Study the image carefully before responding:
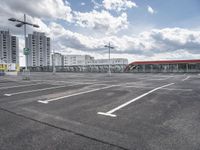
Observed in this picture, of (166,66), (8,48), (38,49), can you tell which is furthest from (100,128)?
(38,49)

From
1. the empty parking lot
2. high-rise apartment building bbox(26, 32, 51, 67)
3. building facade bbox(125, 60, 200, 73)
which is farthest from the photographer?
high-rise apartment building bbox(26, 32, 51, 67)

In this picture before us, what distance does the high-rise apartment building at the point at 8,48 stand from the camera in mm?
74750

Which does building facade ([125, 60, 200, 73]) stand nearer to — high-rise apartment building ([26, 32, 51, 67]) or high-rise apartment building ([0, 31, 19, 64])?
high-rise apartment building ([26, 32, 51, 67])

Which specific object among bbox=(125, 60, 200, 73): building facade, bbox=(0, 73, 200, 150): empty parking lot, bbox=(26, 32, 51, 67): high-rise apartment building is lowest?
bbox=(0, 73, 200, 150): empty parking lot

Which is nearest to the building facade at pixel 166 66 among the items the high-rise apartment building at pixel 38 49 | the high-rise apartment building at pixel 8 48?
the high-rise apartment building at pixel 38 49

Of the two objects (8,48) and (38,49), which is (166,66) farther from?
(8,48)

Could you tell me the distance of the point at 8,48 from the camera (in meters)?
75.4

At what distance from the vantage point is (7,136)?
3090 mm

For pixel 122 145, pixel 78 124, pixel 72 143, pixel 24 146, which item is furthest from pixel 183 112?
pixel 24 146

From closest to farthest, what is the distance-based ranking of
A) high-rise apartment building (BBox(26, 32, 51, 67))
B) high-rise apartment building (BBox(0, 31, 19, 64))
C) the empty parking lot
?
1. the empty parking lot
2. high-rise apartment building (BBox(0, 31, 19, 64))
3. high-rise apartment building (BBox(26, 32, 51, 67))

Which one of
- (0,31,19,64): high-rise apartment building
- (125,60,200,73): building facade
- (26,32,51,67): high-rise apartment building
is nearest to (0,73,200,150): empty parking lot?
(125,60,200,73): building facade

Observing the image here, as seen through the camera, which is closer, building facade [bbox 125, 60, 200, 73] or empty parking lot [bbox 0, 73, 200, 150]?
empty parking lot [bbox 0, 73, 200, 150]

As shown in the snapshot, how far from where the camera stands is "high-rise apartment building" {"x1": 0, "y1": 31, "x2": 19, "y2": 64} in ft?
245

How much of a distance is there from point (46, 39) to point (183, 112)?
9156 cm
